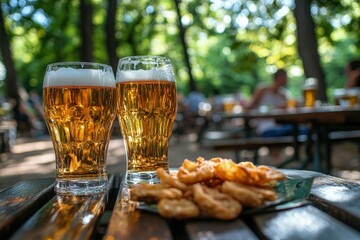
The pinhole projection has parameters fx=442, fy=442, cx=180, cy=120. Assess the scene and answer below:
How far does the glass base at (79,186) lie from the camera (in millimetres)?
1102

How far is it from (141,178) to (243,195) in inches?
16.8

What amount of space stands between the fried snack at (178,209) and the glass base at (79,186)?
34cm

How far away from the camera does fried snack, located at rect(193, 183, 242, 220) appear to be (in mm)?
777

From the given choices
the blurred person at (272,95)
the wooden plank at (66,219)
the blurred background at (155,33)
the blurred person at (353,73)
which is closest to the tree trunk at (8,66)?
the blurred background at (155,33)

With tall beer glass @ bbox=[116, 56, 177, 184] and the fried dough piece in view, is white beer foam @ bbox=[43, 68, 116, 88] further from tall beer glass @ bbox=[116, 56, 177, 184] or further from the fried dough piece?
the fried dough piece

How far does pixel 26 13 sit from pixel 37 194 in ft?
35.5

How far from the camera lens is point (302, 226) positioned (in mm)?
747

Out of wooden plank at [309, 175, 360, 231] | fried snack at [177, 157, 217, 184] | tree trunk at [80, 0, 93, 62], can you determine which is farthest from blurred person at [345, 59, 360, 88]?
tree trunk at [80, 0, 93, 62]

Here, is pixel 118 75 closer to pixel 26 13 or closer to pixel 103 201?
pixel 103 201

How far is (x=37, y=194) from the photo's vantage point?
1.09 m

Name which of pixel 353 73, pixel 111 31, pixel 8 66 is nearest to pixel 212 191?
pixel 353 73

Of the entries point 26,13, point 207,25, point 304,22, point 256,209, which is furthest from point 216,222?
point 207,25

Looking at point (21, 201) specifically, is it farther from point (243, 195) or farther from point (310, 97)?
point (310, 97)

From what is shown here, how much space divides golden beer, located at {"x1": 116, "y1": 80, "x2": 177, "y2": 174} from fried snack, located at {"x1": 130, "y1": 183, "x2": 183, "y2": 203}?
32 centimetres
